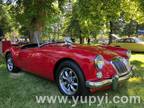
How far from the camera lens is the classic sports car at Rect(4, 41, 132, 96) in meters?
4.57

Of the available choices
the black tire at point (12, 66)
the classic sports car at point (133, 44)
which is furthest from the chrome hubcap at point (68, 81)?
the classic sports car at point (133, 44)

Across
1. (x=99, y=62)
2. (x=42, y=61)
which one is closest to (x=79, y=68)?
(x=99, y=62)

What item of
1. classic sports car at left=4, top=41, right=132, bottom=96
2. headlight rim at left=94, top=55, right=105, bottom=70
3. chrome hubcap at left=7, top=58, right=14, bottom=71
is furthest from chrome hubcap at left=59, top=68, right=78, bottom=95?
chrome hubcap at left=7, top=58, right=14, bottom=71

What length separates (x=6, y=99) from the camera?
4914mm

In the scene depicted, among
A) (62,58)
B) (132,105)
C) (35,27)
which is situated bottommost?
(132,105)

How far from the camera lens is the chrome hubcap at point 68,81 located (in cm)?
490

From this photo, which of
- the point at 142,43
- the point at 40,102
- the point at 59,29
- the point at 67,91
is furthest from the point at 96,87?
the point at 59,29

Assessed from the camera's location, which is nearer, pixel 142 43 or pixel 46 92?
pixel 46 92

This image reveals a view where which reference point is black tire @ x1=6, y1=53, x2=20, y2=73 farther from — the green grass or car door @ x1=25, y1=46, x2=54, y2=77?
car door @ x1=25, y1=46, x2=54, y2=77

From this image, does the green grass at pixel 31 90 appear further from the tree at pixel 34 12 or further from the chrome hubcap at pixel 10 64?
the tree at pixel 34 12

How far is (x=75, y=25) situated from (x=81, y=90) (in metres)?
27.5

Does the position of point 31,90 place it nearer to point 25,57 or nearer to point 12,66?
point 25,57

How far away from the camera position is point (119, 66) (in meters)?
5.04

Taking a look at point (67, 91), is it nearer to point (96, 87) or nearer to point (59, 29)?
point (96, 87)
